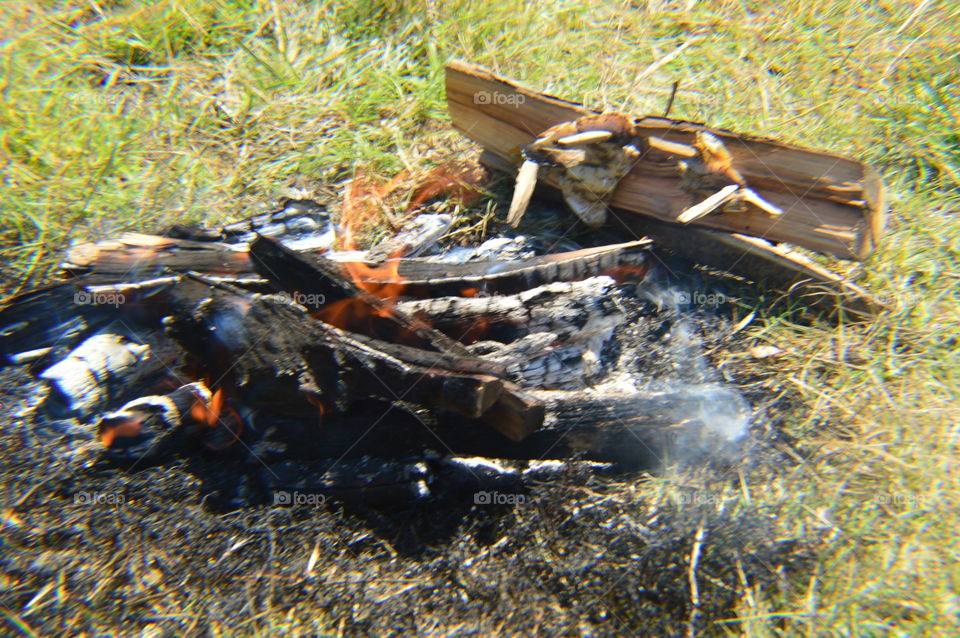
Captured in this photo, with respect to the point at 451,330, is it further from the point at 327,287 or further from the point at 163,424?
the point at 163,424

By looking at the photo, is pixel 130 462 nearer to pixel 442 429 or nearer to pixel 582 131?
pixel 442 429

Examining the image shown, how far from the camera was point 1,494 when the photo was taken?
210 cm

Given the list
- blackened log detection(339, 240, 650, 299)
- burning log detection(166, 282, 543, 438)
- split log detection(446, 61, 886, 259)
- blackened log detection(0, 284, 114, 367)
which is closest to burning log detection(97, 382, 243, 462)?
burning log detection(166, 282, 543, 438)

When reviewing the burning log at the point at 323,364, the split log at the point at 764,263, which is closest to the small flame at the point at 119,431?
the burning log at the point at 323,364

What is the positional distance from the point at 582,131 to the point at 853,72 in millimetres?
2032

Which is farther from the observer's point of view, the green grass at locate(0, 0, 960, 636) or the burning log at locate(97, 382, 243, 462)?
the green grass at locate(0, 0, 960, 636)

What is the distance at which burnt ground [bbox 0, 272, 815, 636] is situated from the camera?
5.74 feet

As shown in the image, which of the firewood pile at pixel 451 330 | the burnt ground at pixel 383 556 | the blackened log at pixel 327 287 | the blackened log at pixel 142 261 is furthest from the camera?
the blackened log at pixel 142 261

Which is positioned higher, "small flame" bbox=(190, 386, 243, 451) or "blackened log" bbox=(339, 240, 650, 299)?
"blackened log" bbox=(339, 240, 650, 299)

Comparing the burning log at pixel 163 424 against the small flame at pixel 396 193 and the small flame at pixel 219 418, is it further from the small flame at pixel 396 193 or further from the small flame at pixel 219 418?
the small flame at pixel 396 193

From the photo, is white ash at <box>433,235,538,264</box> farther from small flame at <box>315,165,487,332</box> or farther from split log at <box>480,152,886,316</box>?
split log at <box>480,152,886,316</box>

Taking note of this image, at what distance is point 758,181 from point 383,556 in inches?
85.2

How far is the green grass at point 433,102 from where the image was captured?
7.99 feet

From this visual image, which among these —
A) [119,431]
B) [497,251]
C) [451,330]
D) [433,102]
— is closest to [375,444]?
[451,330]
